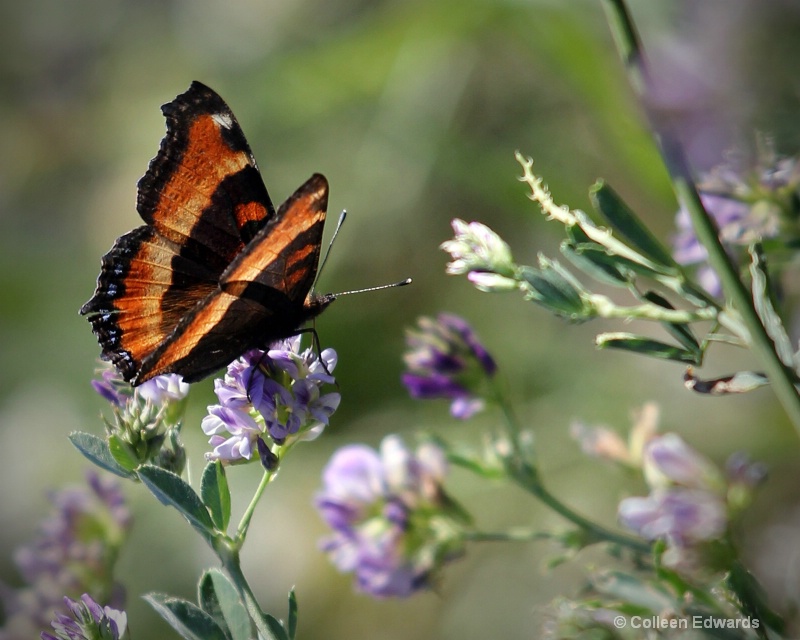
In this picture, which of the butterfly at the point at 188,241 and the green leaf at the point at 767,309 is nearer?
the green leaf at the point at 767,309

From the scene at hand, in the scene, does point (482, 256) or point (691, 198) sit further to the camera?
point (482, 256)

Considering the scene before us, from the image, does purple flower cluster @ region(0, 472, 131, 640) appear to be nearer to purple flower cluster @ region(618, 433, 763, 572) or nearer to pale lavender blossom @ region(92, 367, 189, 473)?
pale lavender blossom @ region(92, 367, 189, 473)

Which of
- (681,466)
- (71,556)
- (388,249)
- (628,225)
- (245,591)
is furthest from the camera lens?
(388,249)

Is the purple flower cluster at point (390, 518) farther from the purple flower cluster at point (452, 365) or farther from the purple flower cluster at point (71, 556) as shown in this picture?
the purple flower cluster at point (71, 556)

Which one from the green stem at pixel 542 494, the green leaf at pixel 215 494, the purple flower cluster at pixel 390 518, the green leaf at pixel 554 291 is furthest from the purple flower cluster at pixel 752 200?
the green leaf at pixel 215 494

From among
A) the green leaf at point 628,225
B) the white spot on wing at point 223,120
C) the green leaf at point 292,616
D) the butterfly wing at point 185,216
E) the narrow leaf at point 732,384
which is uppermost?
the white spot on wing at point 223,120

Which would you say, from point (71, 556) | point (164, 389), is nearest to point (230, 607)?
point (164, 389)

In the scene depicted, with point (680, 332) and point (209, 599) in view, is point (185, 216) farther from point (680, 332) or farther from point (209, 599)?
point (680, 332)
